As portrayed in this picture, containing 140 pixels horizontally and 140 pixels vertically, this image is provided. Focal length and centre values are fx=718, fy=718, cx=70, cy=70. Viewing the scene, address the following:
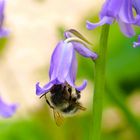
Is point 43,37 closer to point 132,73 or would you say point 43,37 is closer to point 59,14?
point 59,14

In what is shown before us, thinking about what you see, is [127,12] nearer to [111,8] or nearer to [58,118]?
[111,8]

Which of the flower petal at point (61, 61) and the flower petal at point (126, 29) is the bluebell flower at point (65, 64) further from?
the flower petal at point (126, 29)

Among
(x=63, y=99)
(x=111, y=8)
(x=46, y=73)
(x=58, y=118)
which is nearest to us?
(x=111, y=8)

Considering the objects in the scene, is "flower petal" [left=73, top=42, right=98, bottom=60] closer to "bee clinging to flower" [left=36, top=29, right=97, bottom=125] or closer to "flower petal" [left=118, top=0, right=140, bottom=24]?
"bee clinging to flower" [left=36, top=29, right=97, bottom=125]

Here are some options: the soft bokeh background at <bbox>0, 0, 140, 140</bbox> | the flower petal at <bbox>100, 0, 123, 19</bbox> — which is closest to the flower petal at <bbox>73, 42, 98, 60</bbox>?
the flower petal at <bbox>100, 0, 123, 19</bbox>

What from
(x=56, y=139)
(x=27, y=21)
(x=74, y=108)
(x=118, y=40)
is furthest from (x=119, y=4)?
(x=27, y=21)

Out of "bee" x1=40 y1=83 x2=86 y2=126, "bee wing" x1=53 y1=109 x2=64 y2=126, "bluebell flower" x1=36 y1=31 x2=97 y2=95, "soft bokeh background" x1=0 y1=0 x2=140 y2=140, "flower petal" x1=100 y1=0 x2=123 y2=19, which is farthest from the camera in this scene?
"soft bokeh background" x1=0 y1=0 x2=140 y2=140

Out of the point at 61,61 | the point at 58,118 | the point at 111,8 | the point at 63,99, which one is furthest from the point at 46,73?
the point at 111,8
